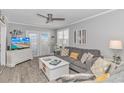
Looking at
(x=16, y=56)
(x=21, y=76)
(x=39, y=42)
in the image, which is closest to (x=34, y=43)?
(x=39, y=42)

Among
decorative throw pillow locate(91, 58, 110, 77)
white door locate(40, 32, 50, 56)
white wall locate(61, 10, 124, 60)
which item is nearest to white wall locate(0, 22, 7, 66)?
white door locate(40, 32, 50, 56)

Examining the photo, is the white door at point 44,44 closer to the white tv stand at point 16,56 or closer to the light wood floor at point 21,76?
the white tv stand at point 16,56

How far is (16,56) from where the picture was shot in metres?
4.13

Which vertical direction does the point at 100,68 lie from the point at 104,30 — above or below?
below

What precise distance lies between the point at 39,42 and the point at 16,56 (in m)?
2.25

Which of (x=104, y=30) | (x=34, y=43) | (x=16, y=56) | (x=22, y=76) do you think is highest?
(x=104, y=30)

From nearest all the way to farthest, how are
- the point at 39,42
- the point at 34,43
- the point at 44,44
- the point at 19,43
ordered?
the point at 19,43, the point at 34,43, the point at 39,42, the point at 44,44

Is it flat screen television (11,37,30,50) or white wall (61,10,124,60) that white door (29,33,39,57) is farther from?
white wall (61,10,124,60)

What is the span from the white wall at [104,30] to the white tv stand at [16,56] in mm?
3061

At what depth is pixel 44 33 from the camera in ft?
21.0

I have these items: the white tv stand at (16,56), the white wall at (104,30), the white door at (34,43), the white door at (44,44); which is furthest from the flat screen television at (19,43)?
the white wall at (104,30)

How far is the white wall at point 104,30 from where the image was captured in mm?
2705

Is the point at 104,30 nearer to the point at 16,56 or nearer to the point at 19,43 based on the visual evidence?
the point at 16,56
